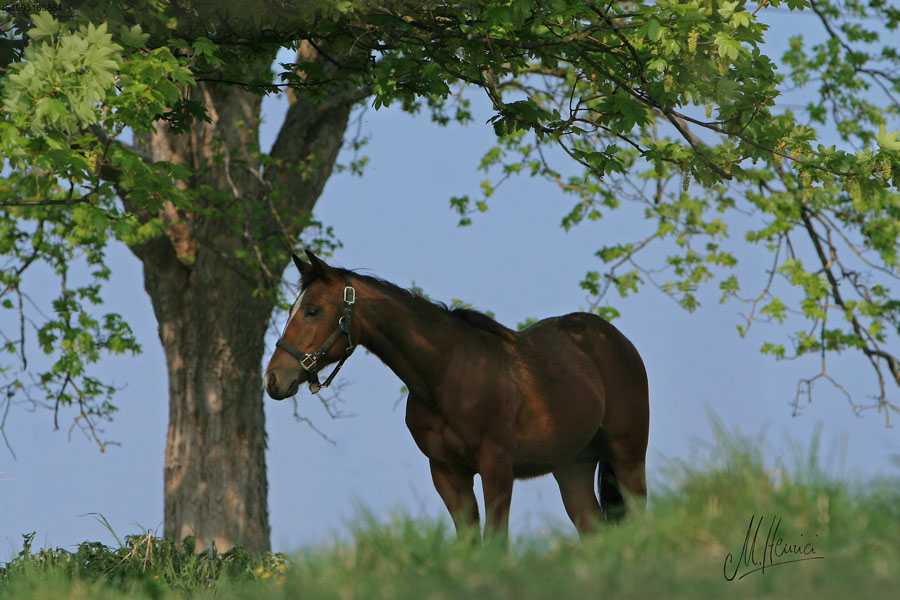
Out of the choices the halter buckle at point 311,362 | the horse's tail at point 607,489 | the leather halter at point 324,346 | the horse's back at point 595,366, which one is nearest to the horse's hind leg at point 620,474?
the horse's tail at point 607,489

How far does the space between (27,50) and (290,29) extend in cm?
250

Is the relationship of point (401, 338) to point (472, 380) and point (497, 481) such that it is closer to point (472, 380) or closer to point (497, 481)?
point (472, 380)

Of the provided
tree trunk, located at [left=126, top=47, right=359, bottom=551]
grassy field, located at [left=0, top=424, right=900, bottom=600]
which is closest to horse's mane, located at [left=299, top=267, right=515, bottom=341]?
grassy field, located at [left=0, top=424, right=900, bottom=600]

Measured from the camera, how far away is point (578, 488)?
27.3ft

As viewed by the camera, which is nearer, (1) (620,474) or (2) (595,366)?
(2) (595,366)

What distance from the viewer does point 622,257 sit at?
13062mm

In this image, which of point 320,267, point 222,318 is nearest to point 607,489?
point 320,267

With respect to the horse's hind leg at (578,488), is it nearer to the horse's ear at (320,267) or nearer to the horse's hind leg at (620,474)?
the horse's hind leg at (620,474)

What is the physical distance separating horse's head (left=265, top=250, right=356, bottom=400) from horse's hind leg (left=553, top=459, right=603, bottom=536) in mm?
2581

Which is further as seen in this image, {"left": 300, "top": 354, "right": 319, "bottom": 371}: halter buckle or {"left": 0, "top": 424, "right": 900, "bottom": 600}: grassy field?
{"left": 300, "top": 354, "right": 319, "bottom": 371}: halter buckle

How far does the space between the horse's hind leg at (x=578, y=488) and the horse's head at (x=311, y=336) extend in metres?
2.58

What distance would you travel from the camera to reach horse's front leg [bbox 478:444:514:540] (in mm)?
6801

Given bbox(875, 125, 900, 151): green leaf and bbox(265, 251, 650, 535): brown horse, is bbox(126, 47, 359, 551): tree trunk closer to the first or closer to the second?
bbox(265, 251, 650, 535): brown horse
